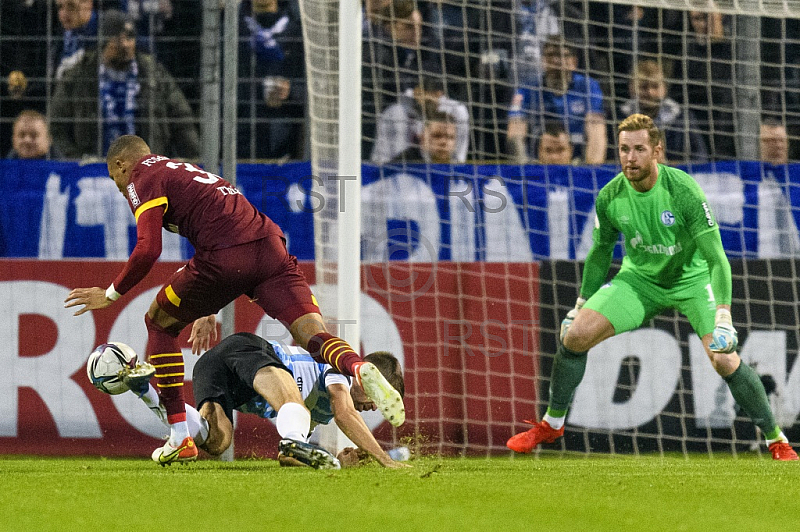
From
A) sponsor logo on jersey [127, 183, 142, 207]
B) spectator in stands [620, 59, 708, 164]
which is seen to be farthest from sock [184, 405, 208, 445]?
spectator in stands [620, 59, 708, 164]

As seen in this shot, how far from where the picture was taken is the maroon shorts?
596 centimetres

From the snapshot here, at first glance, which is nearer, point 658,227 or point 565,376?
point 658,227

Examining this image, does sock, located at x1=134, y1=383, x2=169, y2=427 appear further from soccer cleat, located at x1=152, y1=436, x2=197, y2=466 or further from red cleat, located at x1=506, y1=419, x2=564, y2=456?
red cleat, located at x1=506, y1=419, x2=564, y2=456

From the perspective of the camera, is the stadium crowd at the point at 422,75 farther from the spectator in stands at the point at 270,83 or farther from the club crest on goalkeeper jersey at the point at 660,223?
the club crest on goalkeeper jersey at the point at 660,223

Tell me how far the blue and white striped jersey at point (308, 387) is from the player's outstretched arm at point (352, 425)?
0.25m

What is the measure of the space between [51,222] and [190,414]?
2705 mm

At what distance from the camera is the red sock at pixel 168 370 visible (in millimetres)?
6031

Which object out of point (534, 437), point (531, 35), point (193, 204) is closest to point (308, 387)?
point (193, 204)

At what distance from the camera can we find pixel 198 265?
598 cm

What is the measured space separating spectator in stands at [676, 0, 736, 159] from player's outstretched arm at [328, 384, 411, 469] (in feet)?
13.9

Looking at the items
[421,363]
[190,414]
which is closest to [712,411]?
[421,363]

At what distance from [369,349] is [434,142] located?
66.6 inches

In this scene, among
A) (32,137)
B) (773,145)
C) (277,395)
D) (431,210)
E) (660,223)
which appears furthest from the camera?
(32,137)

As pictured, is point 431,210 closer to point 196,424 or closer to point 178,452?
point 196,424
